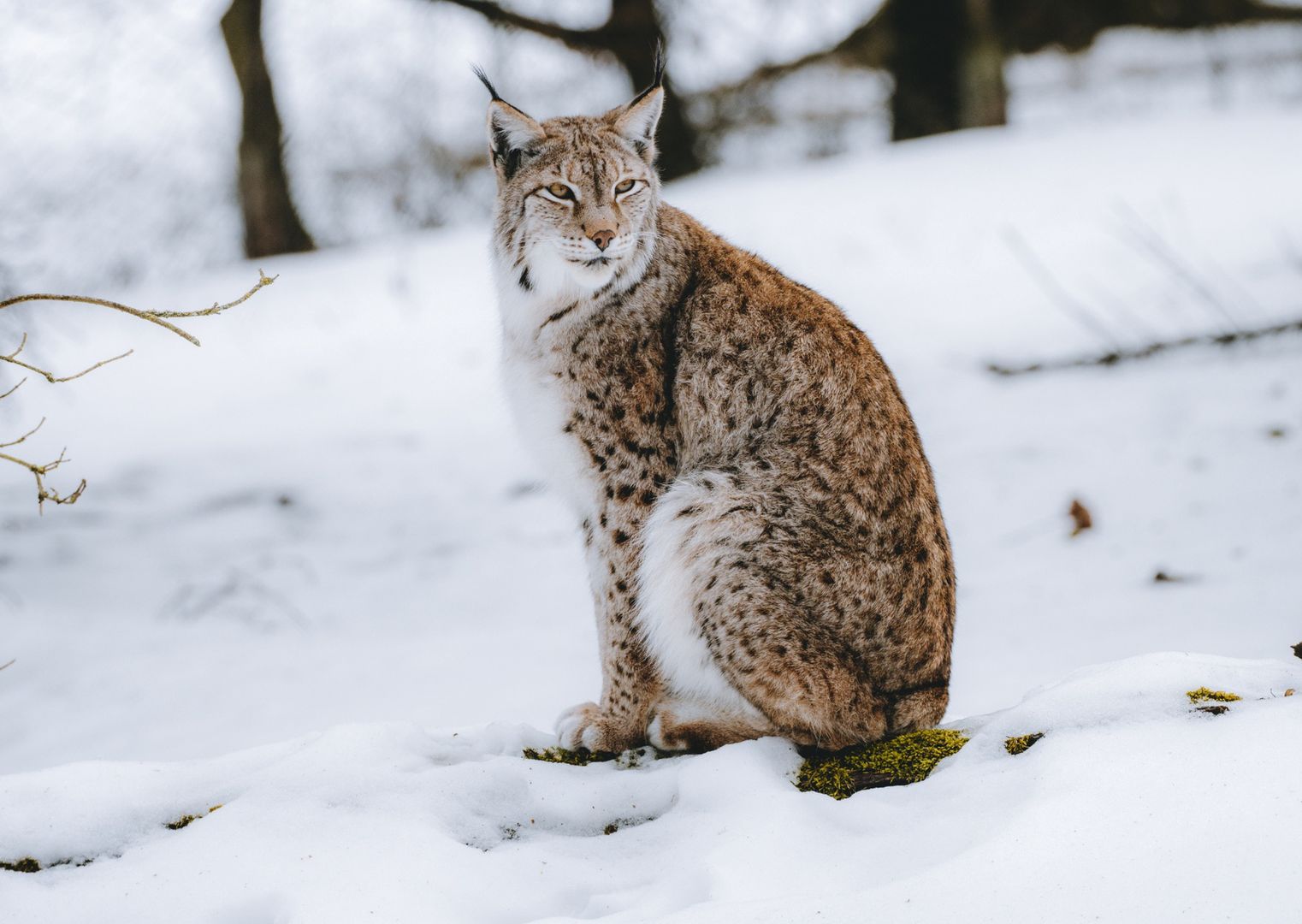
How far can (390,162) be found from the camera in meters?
12.7

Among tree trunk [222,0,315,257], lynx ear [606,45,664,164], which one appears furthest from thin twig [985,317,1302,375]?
tree trunk [222,0,315,257]

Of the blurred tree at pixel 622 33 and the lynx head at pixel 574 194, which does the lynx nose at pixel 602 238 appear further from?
the blurred tree at pixel 622 33

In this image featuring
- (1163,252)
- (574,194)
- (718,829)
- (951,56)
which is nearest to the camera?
(718,829)

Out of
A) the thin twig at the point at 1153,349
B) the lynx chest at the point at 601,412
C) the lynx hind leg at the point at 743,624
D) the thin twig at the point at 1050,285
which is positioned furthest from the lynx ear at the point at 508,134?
the thin twig at the point at 1050,285

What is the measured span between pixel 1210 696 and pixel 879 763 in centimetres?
80

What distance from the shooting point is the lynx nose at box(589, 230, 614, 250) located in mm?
3580

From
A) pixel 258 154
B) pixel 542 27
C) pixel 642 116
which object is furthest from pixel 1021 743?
pixel 258 154

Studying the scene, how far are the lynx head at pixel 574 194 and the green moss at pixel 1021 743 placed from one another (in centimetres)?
175

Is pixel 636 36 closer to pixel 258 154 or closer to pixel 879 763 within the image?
pixel 258 154

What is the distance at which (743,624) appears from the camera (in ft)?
10.6

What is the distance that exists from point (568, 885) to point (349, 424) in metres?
5.47

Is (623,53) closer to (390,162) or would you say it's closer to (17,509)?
(390,162)

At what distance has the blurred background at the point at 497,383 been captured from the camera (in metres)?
4.96

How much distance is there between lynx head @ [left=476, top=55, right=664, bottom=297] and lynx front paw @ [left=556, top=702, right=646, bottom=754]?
4.23 ft
